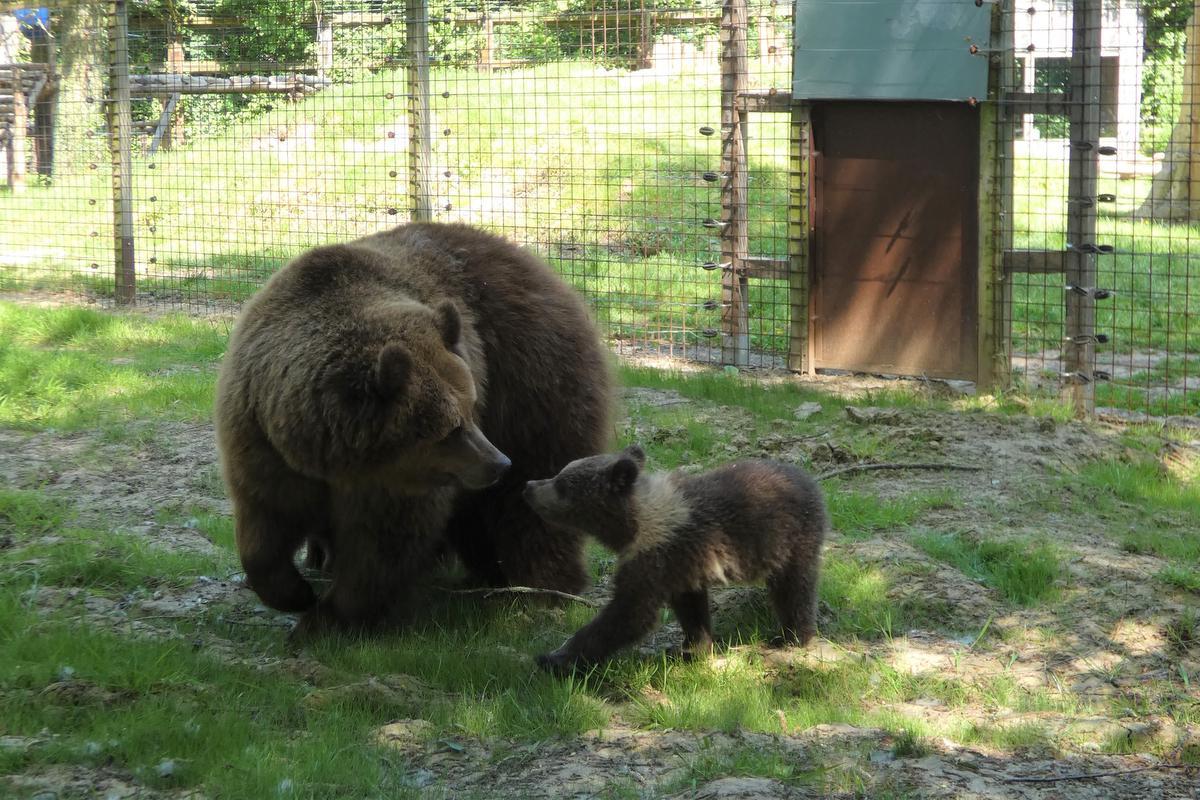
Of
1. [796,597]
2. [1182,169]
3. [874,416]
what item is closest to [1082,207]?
[874,416]

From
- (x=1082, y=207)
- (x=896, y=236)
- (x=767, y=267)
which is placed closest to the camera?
(x=1082, y=207)

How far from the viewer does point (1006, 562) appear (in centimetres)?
588

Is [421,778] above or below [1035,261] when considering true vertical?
below

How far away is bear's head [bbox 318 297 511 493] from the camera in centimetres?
475

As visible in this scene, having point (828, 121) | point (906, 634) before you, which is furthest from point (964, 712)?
point (828, 121)

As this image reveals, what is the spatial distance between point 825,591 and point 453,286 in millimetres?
2219

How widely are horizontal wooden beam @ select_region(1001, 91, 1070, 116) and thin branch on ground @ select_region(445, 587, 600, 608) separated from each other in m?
5.39

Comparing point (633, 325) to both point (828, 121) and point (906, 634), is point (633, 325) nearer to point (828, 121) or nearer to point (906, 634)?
point (828, 121)

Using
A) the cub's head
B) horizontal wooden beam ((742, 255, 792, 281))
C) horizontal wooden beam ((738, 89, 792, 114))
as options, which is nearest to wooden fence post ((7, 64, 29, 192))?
horizontal wooden beam ((738, 89, 792, 114))

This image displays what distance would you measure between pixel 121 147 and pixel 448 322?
391 inches

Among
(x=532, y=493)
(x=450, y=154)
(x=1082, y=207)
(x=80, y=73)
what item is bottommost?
(x=532, y=493)

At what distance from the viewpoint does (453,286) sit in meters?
5.67

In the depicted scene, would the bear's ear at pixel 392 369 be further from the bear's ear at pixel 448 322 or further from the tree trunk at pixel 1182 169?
the tree trunk at pixel 1182 169

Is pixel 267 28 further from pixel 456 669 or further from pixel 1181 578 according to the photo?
pixel 1181 578
